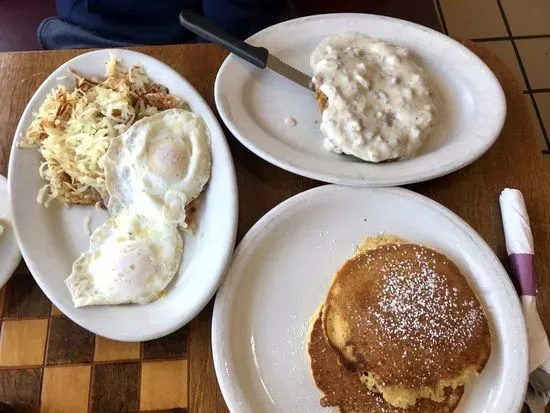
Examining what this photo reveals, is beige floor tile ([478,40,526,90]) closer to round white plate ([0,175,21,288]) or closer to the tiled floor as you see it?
the tiled floor

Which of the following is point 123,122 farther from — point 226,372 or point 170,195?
point 226,372

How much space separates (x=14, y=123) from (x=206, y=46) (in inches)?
24.7

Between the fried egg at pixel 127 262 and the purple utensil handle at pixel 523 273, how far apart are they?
0.88 meters

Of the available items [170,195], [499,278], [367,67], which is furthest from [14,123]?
[499,278]

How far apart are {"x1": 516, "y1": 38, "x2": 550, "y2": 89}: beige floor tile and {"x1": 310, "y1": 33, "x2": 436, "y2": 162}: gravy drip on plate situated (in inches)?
63.4

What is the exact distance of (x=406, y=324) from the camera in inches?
50.0

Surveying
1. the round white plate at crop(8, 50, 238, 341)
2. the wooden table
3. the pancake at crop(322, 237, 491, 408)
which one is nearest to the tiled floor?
the wooden table

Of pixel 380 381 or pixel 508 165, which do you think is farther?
pixel 508 165

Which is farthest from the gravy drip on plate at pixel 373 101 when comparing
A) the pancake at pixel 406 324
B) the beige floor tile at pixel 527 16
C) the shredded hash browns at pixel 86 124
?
the beige floor tile at pixel 527 16

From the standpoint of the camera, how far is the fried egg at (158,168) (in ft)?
4.78

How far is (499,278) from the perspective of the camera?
1352mm

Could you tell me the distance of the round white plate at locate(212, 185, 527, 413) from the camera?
4.17 feet

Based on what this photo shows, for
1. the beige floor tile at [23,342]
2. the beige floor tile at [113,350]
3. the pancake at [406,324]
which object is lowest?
the beige floor tile at [23,342]

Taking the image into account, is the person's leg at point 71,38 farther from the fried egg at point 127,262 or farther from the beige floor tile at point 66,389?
the beige floor tile at point 66,389
